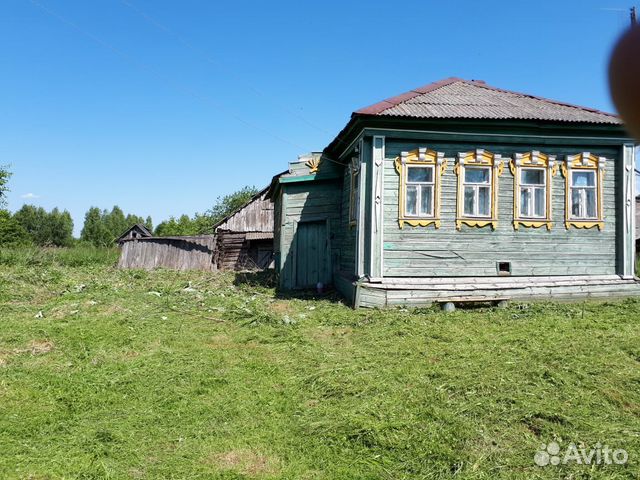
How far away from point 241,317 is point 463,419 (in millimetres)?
6463

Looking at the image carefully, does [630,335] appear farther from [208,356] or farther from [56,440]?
[56,440]

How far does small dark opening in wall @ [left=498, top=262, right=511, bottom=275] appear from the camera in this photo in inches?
471

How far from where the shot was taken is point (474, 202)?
39.2ft

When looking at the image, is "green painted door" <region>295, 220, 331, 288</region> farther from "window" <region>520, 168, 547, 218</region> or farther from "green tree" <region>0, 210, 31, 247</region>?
"green tree" <region>0, 210, 31, 247</region>

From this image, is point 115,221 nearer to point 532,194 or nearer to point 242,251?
point 242,251

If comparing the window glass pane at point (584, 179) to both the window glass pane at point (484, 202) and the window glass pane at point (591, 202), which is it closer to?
the window glass pane at point (591, 202)

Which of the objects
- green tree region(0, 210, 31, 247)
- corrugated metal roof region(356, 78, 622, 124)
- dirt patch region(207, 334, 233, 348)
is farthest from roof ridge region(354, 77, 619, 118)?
green tree region(0, 210, 31, 247)

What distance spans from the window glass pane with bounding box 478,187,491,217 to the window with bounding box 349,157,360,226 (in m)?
3.06

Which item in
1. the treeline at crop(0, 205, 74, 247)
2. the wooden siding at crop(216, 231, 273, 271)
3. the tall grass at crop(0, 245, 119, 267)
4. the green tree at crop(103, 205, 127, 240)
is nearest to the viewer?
the tall grass at crop(0, 245, 119, 267)

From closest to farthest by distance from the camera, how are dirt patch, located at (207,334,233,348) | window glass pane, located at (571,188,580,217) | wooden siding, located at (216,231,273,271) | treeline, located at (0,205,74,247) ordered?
dirt patch, located at (207,334,233,348)
window glass pane, located at (571,188,580,217)
wooden siding, located at (216,231,273,271)
treeline, located at (0,205,74,247)

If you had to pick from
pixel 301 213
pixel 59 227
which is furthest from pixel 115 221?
pixel 301 213

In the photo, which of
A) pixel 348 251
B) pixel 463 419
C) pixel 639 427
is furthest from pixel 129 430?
pixel 348 251

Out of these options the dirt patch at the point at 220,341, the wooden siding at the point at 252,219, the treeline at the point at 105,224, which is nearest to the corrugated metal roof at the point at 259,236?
the wooden siding at the point at 252,219

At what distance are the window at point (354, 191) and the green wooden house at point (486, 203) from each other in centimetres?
6
